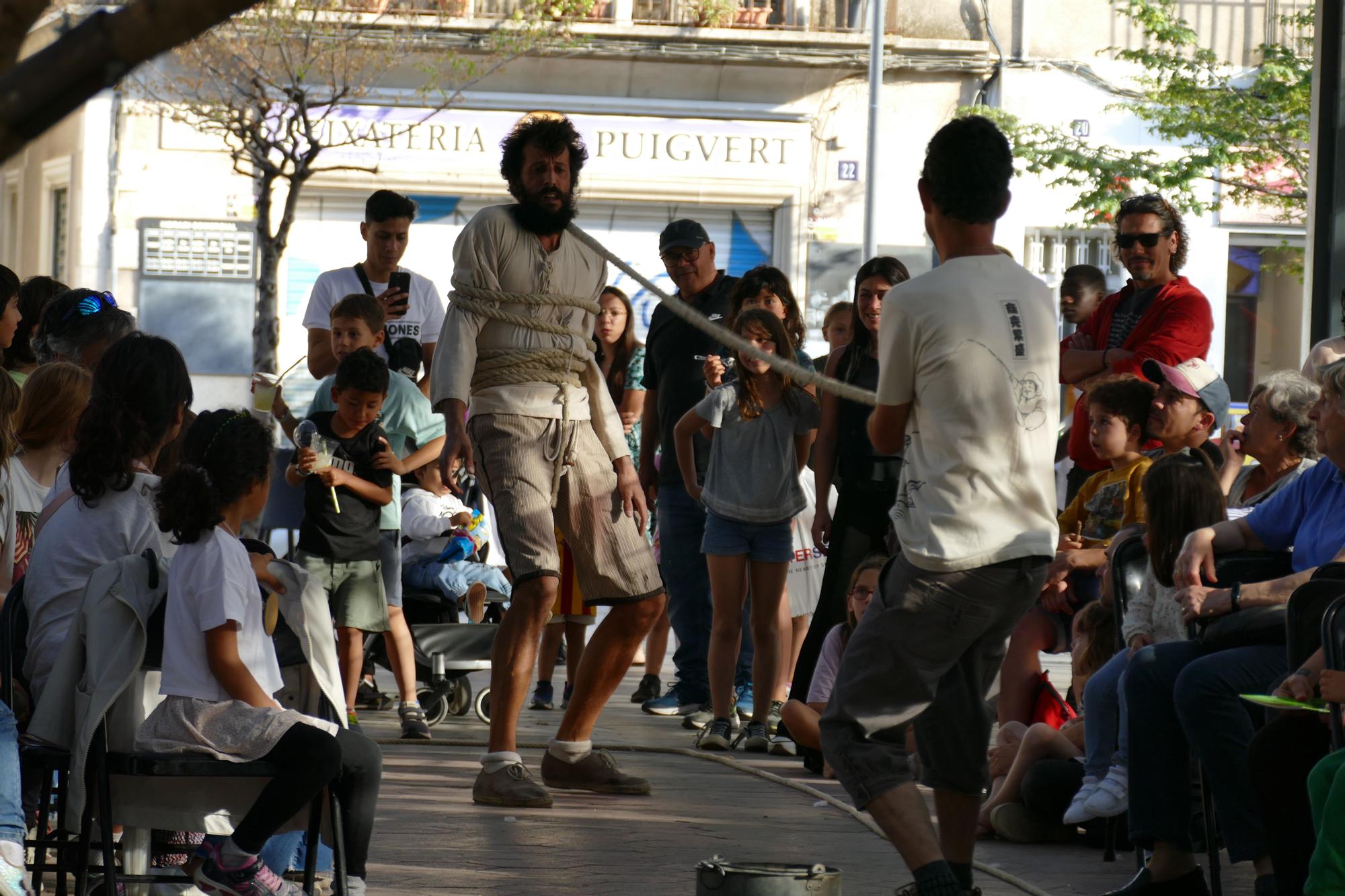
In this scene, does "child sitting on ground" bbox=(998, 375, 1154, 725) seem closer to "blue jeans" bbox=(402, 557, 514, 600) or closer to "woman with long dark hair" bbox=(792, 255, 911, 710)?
"woman with long dark hair" bbox=(792, 255, 911, 710)

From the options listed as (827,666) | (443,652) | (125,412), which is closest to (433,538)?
(443,652)

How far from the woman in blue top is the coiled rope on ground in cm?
39

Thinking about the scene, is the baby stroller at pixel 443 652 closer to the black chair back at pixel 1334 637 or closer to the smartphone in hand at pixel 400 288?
the smartphone in hand at pixel 400 288

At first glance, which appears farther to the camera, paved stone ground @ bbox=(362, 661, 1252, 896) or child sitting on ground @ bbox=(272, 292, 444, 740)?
child sitting on ground @ bbox=(272, 292, 444, 740)

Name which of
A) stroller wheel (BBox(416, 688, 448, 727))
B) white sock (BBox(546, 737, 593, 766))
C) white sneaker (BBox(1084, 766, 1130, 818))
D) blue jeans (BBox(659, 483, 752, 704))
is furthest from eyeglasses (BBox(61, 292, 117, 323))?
white sneaker (BBox(1084, 766, 1130, 818))

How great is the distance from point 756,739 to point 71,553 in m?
3.85

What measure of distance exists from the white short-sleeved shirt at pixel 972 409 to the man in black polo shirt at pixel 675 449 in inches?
167

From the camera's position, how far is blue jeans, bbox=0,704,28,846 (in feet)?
13.4

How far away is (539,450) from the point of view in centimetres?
638

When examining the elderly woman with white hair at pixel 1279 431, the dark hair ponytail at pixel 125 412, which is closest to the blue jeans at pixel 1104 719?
the elderly woman with white hair at pixel 1279 431

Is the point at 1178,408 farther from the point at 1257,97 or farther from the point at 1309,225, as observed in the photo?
the point at 1257,97

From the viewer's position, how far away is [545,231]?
648 centimetres

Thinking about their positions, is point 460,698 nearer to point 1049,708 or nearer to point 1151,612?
point 1049,708

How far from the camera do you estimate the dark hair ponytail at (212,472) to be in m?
4.44
